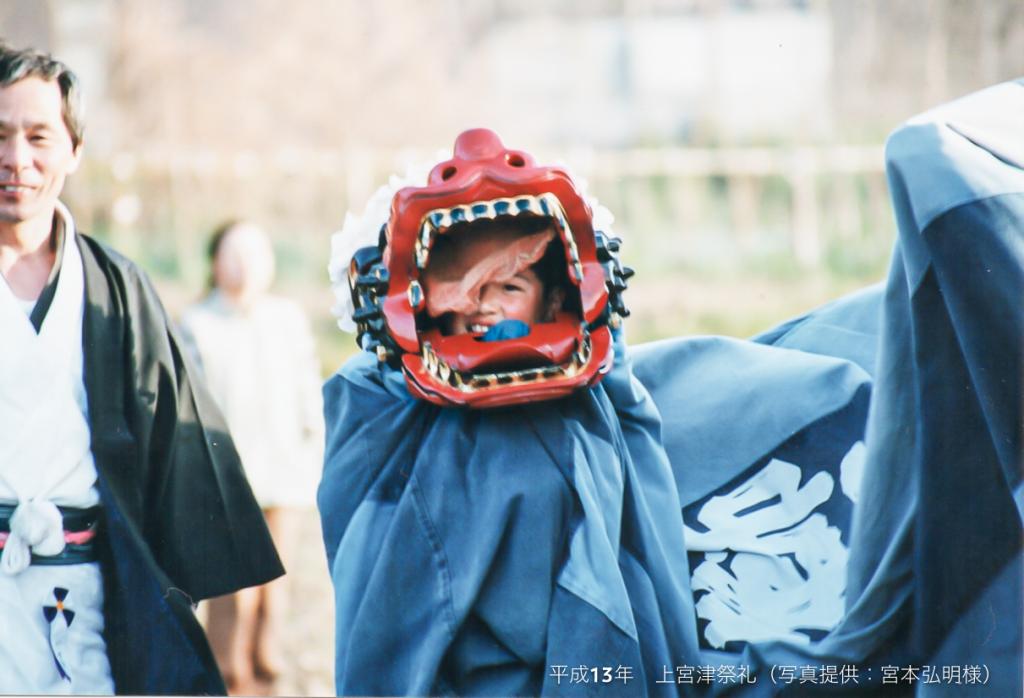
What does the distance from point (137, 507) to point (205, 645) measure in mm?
270

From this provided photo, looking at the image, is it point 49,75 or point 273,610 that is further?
point 273,610

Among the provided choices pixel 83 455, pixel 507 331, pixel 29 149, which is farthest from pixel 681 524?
pixel 29 149

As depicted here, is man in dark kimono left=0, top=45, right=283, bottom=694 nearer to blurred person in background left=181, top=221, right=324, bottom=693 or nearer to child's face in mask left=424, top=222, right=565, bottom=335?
child's face in mask left=424, top=222, right=565, bottom=335

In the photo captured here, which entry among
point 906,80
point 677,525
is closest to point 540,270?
point 677,525

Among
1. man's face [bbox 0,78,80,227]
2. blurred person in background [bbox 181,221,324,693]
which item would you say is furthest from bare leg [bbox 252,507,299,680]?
man's face [bbox 0,78,80,227]

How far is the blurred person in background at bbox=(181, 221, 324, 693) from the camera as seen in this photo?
348 centimetres

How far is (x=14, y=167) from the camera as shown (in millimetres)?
2158

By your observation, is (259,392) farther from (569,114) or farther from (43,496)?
(43,496)

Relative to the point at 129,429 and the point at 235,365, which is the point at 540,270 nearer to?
the point at 129,429

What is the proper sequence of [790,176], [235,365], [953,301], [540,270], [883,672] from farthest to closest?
[790,176], [235,365], [540,270], [883,672], [953,301]

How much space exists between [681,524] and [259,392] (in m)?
1.74

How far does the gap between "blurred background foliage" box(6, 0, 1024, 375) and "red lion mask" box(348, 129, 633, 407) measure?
119 centimetres

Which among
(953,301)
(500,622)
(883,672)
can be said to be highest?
(953,301)

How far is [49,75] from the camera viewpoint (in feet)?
7.25
